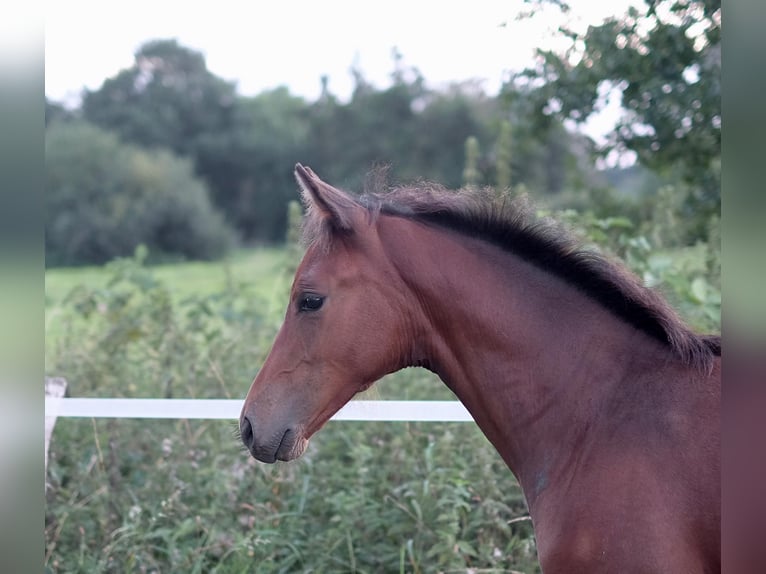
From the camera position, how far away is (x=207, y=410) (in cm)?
456

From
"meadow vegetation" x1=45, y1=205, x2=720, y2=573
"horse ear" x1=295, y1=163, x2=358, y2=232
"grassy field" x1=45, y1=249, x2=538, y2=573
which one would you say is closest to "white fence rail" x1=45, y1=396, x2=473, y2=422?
"meadow vegetation" x1=45, y1=205, x2=720, y2=573

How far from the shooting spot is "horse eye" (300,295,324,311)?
2654 mm

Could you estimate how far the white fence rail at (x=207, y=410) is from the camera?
4320 millimetres

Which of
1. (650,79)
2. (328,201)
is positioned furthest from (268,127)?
(328,201)

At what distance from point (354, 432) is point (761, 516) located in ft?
13.3

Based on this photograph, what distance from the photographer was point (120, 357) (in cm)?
611

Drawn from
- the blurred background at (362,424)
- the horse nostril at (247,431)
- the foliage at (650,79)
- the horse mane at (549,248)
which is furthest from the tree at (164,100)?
the horse nostril at (247,431)

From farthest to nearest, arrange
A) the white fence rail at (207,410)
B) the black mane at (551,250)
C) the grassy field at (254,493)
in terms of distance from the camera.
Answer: the grassy field at (254,493) → the white fence rail at (207,410) → the black mane at (551,250)

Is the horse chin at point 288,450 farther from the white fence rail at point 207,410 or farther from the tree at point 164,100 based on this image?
the tree at point 164,100

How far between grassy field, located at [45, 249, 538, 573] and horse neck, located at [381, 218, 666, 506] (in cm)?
156

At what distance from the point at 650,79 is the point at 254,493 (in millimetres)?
3744

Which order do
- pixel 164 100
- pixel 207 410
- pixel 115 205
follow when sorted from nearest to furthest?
pixel 207 410
pixel 115 205
pixel 164 100

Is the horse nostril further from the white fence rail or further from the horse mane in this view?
the white fence rail

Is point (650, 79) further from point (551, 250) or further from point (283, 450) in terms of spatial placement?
point (283, 450)
